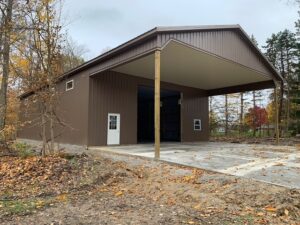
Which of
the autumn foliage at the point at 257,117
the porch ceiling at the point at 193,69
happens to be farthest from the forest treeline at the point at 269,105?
the porch ceiling at the point at 193,69

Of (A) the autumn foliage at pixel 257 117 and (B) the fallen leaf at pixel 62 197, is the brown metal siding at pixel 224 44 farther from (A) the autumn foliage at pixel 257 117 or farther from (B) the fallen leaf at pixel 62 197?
(A) the autumn foliage at pixel 257 117

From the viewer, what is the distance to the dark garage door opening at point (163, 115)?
19.4 meters

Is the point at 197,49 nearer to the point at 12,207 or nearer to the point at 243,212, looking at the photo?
the point at 243,212

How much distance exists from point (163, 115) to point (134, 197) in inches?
635

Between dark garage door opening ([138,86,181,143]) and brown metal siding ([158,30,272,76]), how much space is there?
5.92 meters

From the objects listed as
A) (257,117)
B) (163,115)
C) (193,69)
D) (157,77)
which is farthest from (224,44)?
(257,117)

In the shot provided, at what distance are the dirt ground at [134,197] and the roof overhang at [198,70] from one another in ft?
15.9

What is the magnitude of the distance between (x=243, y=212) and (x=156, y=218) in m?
1.32

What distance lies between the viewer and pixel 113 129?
14.3 metres

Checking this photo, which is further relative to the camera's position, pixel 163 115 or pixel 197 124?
pixel 163 115

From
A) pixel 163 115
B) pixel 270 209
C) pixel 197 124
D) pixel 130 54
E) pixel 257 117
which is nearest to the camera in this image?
pixel 270 209

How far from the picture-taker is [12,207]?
447 cm

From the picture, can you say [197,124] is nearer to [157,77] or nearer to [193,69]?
[193,69]

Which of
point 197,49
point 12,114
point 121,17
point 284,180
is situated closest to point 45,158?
point 284,180
